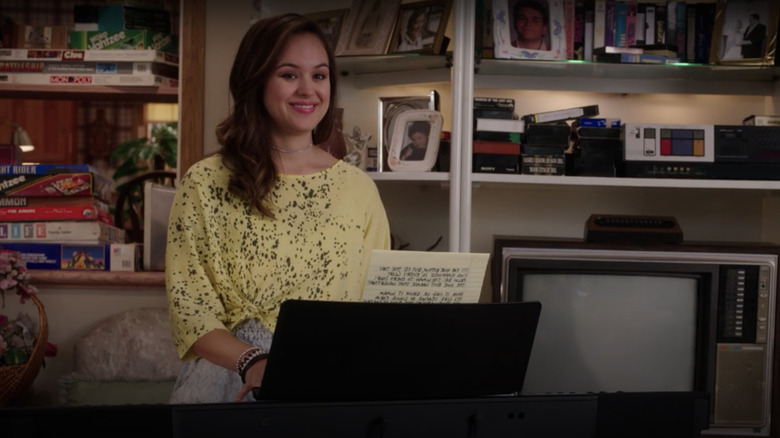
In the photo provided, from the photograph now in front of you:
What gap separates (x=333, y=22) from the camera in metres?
2.75

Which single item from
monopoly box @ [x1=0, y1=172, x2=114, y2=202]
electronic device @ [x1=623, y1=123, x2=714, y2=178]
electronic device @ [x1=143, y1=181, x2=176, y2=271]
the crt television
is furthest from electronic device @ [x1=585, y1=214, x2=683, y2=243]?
monopoly box @ [x1=0, y1=172, x2=114, y2=202]

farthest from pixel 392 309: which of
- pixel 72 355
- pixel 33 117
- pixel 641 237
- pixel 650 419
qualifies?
pixel 33 117

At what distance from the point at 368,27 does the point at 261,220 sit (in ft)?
3.89

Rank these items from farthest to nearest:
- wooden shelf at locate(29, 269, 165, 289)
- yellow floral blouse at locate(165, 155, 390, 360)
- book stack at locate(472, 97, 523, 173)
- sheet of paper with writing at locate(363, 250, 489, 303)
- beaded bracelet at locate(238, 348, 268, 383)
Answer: wooden shelf at locate(29, 269, 165, 289)
book stack at locate(472, 97, 523, 173)
yellow floral blouse at locate(165, 155, 390, 360)
beaded bracelet at locate(238, 348, 268, 383)
sheet of paper with writing at locate(363, 250, 489, 303)

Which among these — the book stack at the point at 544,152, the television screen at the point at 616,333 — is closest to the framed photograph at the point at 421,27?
the book stack at the point at 544,152

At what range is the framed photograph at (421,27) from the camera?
261cm

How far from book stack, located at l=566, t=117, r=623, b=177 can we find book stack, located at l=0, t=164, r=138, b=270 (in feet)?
4.28

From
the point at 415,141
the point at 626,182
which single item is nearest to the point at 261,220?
the point at 415,141

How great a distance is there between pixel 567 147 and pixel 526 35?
333 mm

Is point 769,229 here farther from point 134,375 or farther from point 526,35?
point 134,375

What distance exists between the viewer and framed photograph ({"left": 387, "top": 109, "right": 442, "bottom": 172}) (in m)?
2.57

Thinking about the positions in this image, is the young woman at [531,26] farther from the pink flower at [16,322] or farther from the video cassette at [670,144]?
the pink flower at [16,322]

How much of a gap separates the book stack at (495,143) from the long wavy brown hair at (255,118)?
2.88 ft

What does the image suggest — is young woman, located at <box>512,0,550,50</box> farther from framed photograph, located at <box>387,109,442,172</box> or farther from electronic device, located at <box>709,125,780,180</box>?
electronic device, located at <box>709,125,780,180</box>
